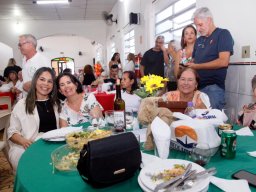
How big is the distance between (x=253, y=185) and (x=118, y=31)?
820 cm

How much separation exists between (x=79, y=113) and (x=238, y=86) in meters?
1.69

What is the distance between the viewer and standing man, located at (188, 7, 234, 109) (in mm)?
2389

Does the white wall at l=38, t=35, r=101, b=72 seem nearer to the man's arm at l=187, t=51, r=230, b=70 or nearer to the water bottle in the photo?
the man's arm at l=187, t=51, r=230, b=70

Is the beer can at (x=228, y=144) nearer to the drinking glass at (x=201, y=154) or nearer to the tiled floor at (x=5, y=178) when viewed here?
the drinking glass at (x=201, y=154)

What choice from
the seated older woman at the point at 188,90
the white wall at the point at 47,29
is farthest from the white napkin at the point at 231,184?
the white wall at the point at 47,29

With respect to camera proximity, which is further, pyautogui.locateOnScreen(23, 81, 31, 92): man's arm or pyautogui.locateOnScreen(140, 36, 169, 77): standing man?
pyautogui.locateOnScreen(140, 36, 169, 77): standing man

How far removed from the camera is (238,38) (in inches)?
102

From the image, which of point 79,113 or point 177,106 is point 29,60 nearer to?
point 79,113

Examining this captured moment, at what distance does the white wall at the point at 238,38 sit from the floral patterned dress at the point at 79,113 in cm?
135

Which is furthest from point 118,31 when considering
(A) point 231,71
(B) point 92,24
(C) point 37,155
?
(C) point 37,155

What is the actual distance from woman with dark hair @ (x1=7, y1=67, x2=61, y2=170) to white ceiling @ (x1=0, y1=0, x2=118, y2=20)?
6.14m

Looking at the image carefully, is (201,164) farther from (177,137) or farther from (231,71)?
(231,71)

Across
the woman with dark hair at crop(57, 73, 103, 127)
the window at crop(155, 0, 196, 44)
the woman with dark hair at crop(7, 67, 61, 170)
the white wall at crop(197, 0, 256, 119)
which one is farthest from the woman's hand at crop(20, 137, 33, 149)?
the window at crop(155, 0, 196, 44)

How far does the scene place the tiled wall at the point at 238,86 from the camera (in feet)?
8.17
